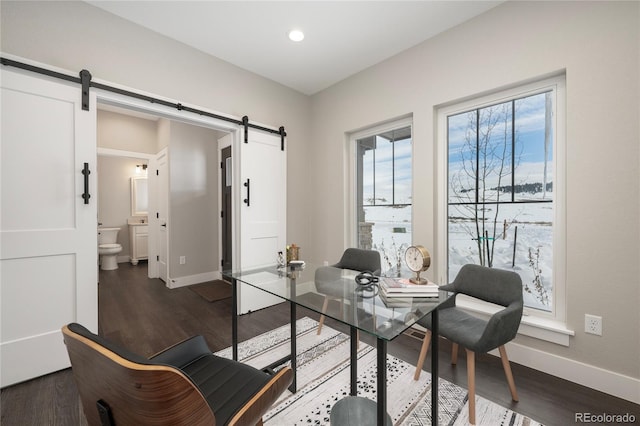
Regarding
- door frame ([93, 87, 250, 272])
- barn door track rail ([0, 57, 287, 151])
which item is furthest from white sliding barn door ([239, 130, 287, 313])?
barn door track rail ([0, 57, 287, 151])

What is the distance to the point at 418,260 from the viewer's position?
154 cm

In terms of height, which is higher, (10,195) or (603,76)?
(603,76)

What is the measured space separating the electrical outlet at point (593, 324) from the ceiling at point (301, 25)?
245 cm

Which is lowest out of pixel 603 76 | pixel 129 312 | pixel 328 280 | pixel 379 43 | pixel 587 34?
pixel 129 312

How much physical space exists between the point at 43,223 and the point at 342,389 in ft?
7.91

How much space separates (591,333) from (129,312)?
423 cm

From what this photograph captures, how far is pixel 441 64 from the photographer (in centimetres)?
255

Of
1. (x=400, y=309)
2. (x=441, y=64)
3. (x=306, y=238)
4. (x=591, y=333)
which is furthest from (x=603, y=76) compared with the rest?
(x=306, y=238)

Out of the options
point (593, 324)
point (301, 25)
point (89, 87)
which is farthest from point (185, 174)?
point (593, 324)

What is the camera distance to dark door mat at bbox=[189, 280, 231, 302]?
12.1ft

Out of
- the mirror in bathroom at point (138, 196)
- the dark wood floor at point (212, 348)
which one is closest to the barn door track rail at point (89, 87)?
the dark wood floor at point (212, 348)

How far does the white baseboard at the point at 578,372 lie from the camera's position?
5.48ft

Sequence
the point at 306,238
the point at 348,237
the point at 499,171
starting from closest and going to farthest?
the point at 499,171 → the point at 348,237 → the point at 306,238

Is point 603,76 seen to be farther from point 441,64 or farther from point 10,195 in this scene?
point 10,195
